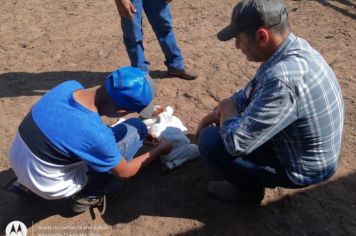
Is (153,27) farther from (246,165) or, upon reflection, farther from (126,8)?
(246,165)

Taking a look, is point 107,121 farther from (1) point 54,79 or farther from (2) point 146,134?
(1) point 54,79

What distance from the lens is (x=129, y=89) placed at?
2219 mm

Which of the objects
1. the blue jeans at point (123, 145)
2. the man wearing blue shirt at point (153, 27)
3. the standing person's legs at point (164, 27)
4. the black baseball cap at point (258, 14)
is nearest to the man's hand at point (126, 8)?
the man wearing blue shirt at point (153, 27)

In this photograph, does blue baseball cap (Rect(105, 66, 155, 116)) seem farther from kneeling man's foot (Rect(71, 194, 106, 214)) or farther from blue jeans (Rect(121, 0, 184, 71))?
blue jeans (Rect(121, 0, 184, 71))

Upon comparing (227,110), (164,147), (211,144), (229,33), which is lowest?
(164,147)

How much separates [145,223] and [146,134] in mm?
688

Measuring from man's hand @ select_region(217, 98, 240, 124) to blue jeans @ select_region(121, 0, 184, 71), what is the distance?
153 centimetres

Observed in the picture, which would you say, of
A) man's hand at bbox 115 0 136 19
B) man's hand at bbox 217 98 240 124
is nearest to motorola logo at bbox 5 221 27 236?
man's hand at bbox 217 98 240 124

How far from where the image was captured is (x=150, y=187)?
9.91 feet

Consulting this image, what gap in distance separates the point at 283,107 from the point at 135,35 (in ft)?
7.07

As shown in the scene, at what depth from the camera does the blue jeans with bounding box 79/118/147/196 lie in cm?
275

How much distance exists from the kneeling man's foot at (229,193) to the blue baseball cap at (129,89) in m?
0.90

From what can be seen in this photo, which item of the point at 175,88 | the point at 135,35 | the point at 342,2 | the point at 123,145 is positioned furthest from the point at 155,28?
the point at 342,2

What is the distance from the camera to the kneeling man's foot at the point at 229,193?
276cm
